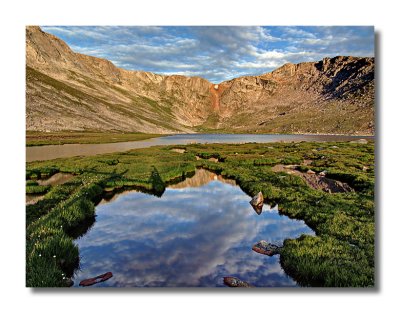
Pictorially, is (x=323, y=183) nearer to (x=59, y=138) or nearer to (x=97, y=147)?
(x=97, y=147)

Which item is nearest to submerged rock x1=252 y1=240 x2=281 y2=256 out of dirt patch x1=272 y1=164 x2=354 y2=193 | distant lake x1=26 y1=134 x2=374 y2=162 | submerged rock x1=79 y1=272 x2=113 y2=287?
submerged rock x1=79 y1=272 x2=113 y2=287

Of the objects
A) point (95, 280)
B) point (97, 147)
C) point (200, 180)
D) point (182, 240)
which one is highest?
point (97, 147)

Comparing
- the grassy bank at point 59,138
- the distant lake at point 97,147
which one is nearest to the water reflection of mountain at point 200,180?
the distant lake at point 97,147

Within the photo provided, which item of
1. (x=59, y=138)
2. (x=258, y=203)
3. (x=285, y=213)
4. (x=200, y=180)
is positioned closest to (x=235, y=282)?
(x=285, y=213)
